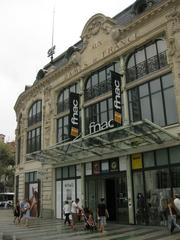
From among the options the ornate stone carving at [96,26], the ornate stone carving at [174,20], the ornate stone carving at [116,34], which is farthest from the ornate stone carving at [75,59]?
the ornate stone carving at [174,20]

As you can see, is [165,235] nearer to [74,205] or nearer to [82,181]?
[74,205]

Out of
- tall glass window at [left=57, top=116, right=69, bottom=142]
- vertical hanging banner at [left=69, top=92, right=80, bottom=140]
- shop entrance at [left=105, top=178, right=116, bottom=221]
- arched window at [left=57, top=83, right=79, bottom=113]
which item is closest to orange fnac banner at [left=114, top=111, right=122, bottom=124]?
vertical hanging banner at [left=69, top=92, right=80, bottom=140]

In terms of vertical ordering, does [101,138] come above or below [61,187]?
above

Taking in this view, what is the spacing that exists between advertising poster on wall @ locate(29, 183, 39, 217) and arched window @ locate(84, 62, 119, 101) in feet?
34.8

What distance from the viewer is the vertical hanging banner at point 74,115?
22.2 meters

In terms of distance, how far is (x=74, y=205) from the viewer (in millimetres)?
17766

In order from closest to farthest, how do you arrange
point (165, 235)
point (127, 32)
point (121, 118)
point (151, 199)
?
point (165, 235) < point (151, 199) < point (121, 118) < point (127, 32)

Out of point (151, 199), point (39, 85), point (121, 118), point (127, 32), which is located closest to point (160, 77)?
point (121, 118)

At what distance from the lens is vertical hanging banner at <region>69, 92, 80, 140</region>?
2220 cm

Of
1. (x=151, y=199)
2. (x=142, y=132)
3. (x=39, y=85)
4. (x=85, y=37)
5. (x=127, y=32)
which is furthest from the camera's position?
(x=39, y=85)

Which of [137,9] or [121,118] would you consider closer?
[121,118]

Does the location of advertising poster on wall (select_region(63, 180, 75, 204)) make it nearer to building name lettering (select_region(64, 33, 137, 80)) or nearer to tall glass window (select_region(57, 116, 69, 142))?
tall glass window (select_region(57, 116, 69, 142))

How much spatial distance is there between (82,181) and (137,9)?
522 inches

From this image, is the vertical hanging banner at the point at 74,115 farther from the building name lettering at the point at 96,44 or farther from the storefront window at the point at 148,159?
the storefront window at the point at 148,159
